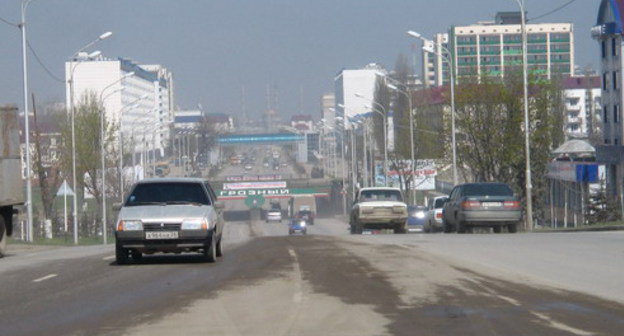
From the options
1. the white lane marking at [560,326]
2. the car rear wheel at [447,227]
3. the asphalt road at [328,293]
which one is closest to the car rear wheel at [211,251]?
the asphalt road at [328,293]

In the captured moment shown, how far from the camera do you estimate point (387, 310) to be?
12.9m

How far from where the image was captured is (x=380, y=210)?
38.5 metres

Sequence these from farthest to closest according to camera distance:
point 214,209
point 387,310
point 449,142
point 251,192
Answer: point 251,192 → point 449,142 → point 214,209 → point 387,310

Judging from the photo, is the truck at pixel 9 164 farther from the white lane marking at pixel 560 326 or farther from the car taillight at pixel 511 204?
the white lane marking at pixel 560 326

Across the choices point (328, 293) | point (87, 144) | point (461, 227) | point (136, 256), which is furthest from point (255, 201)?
point (328, 293)

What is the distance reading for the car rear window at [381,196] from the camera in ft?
128

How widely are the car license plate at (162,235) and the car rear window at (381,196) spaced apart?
19247mm

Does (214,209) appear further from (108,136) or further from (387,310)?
(108,136)

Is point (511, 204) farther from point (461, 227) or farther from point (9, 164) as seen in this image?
point (9, 164)

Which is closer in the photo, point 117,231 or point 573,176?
point 117,231

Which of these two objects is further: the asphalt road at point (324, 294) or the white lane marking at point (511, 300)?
the white lane marking at point (511, 300)

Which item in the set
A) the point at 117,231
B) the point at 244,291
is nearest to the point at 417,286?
the point at 244,291

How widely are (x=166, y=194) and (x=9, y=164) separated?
6321mm

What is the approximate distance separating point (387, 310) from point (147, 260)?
10744 millimetres
